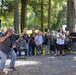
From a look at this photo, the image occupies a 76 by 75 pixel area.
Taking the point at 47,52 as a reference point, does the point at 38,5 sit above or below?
above

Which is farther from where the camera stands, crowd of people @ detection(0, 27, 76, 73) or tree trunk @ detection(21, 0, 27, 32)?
tree trunk @ detection(21, 0, 27, 32)

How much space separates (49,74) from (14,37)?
2.05m

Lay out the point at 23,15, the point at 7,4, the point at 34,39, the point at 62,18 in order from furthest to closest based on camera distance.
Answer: the point at 62,18, the point at 7,4, the point at 23,15, the point at 34,39

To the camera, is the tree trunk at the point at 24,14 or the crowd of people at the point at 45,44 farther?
the tree trunk at the point at 24,14

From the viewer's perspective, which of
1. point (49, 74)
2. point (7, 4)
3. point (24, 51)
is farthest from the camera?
point (7, 4)

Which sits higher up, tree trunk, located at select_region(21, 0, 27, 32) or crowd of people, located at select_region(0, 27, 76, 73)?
tree trunk, located at select_region(21, 0, 27, 32)

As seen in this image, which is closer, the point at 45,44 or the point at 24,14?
the point at 45,44

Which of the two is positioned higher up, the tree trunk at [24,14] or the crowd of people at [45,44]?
the tree trunk at [24,14]

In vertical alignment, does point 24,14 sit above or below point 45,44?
above

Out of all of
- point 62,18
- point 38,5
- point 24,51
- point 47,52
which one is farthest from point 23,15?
point 62,18

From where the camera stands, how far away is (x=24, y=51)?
736 inches

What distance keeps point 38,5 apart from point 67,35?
14.6m

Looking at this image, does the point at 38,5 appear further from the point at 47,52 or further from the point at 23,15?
the point at 47,52

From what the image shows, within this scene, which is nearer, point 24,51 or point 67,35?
point 24,51
